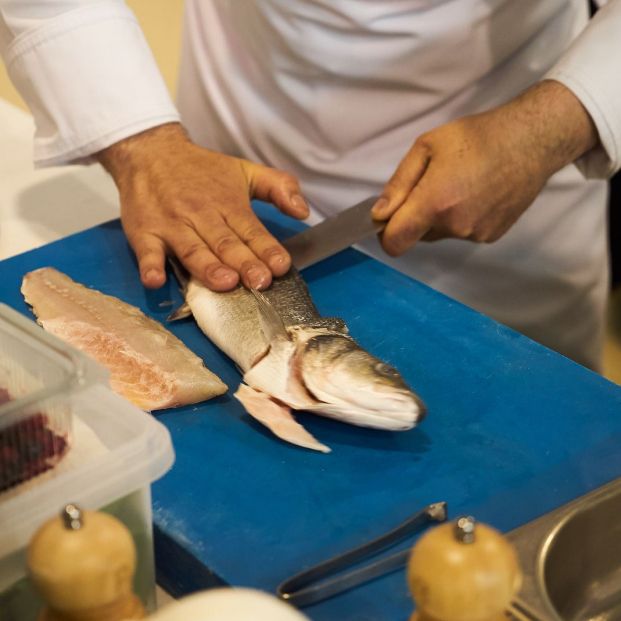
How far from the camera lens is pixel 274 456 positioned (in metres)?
1.11

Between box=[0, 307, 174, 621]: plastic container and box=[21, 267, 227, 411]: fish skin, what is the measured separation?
34cm

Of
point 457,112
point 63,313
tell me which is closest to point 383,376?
point 63,313

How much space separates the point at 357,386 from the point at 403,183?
0.40 metres

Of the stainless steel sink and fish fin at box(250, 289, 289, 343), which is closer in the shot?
the stainless steel sink

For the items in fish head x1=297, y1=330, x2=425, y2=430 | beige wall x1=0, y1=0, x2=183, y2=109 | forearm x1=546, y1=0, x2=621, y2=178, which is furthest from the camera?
beige wall x1=0, y1=0, x2=183, y2=109

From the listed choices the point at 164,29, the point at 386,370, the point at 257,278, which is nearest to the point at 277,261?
the point at 257,278

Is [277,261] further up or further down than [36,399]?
further down

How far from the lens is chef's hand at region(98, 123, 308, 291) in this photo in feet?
4.46

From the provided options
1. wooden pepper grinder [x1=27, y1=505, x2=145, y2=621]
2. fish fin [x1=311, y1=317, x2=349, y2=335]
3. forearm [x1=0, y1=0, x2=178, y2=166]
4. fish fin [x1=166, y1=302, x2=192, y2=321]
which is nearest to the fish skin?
fish fin [x1=166, y1=302, x2=192, y2=321]

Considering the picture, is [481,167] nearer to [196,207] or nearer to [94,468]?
[196,207]

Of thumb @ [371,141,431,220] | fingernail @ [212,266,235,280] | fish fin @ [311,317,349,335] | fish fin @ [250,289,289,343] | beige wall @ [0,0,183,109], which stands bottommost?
beige wall @ [0,0,183,109]

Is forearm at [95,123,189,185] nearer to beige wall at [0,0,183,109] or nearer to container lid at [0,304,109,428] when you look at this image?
container lid at [0,304,109,428]

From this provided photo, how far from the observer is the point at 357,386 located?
3.68 feet

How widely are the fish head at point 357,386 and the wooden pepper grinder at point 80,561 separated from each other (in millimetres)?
508
